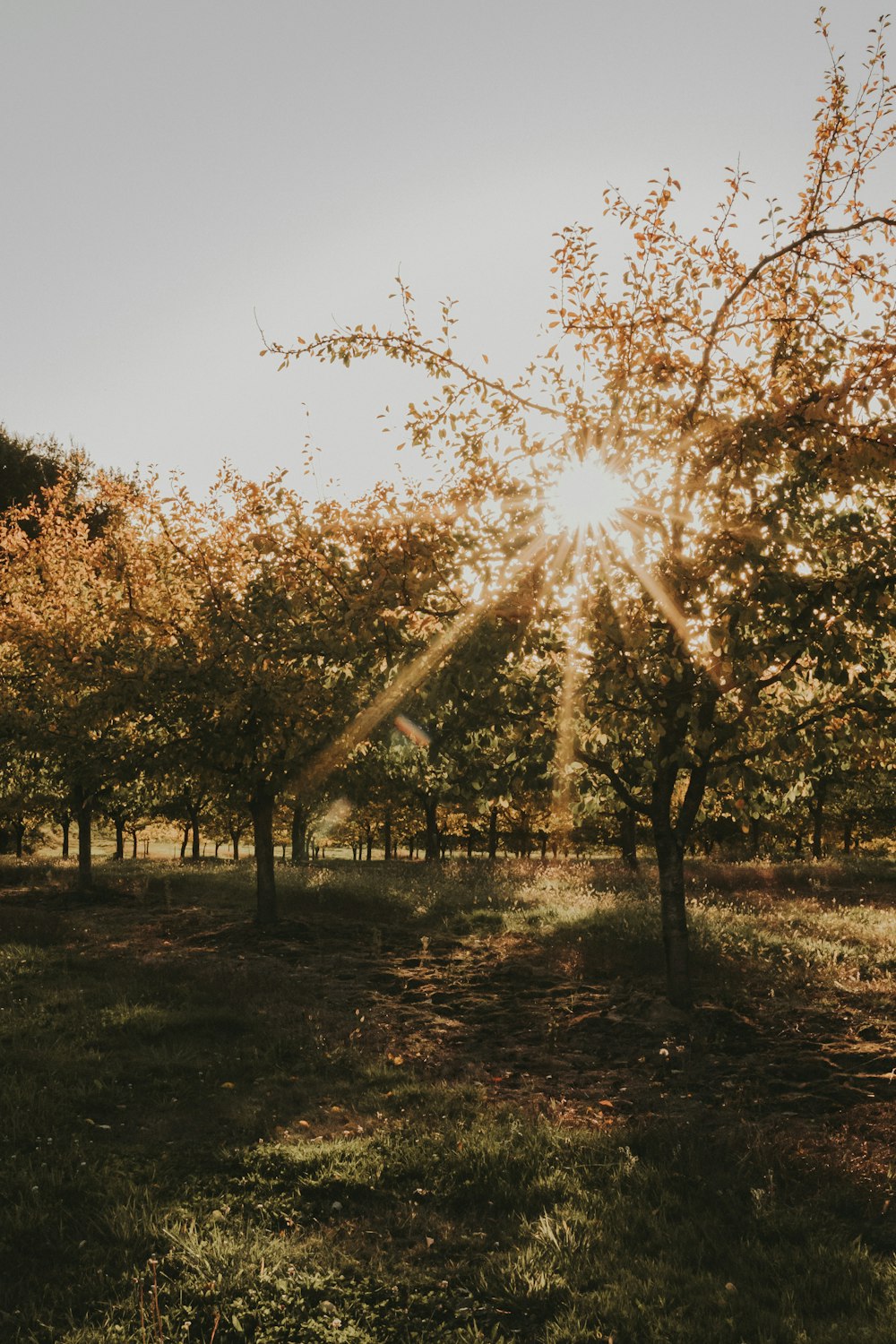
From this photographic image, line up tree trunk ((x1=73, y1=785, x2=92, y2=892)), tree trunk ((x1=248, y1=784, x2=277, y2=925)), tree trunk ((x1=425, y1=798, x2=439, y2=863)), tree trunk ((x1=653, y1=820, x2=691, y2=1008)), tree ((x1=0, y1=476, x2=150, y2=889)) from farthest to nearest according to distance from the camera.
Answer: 1. tree trunk ((x1=425, y1=798, x2=439, y2=863))
2. tree trunk ((x1=73, y1=785, x2=92, y2=892))
3. tree trunk ((x1=248, y1=784, x2=277, y2=925))
4. tree ((x1=0, y1=476, x2=150, y2=889))
5. tree trunk ((x1=653, y1=820, x2=691, y2=1008))

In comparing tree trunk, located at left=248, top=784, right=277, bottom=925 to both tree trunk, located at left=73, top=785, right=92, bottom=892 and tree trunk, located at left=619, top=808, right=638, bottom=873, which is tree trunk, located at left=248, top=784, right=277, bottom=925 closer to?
tree trunk, located at left=73, top=785, right=92, bottom=892

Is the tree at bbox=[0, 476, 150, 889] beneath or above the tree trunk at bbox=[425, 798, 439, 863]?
above

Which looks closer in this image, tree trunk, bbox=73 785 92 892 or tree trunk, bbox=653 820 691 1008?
tree trunk, bbox=653 820 691 1008

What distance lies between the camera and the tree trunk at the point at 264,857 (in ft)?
60.5

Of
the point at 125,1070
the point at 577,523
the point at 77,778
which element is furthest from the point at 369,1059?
the point at 77,778

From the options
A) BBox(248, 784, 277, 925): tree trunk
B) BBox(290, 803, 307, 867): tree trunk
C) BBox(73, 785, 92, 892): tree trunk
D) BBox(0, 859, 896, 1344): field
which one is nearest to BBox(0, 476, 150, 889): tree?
BBox(73, 785, 92, 892): tree trunk

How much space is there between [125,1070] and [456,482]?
7503 millimetres

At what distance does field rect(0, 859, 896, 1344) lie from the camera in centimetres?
473

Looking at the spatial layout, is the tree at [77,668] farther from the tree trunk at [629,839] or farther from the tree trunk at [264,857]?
the tree trunk at [629,839]

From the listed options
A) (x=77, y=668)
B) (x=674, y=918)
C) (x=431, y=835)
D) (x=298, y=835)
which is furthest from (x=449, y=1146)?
(x=431, y=835)

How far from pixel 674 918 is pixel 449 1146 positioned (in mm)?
5892

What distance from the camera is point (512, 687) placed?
10.3 m

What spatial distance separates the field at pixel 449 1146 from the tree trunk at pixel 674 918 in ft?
1.65

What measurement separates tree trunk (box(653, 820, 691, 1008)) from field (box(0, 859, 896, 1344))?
50 centimetres
